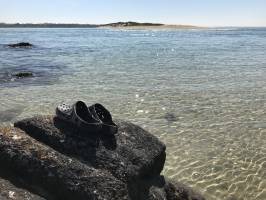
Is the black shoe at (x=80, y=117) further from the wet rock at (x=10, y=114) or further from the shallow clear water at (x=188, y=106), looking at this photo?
the wet rock at (x=10, y=114)

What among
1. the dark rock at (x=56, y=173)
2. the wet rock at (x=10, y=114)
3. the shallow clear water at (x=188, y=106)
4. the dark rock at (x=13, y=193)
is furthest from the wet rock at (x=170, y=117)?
the dark rock at (x=13, y=193)

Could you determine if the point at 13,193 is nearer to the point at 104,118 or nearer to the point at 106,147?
the point at 106,147

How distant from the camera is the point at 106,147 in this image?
7.68 metres

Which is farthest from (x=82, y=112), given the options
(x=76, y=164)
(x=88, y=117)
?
(x=76, y=164)

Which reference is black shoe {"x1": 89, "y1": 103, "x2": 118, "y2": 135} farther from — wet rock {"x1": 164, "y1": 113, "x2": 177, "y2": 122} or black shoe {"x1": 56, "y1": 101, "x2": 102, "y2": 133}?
wet rock {"x1": 164, "y1": 113, "x2": 177, "y2": 122}

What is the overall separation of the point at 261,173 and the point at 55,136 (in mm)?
6310

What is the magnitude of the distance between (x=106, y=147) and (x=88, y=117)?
81cm

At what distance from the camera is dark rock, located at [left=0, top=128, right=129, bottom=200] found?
678 centimetres

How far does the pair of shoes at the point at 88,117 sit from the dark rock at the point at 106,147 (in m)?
0.14

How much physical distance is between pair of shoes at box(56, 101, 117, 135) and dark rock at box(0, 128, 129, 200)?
2.61 ft

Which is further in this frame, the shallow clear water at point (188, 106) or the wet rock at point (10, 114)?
the wet rock at point (10, 114)

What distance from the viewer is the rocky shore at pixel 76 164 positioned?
680 centimetres

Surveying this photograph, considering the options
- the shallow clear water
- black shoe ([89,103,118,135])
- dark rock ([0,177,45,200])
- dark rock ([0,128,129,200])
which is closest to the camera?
dark rock ([0,177,45,200])

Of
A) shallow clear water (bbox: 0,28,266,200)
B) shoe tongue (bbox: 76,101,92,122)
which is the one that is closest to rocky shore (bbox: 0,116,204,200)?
shoe tongue (bbox: 76,101,92,122)
